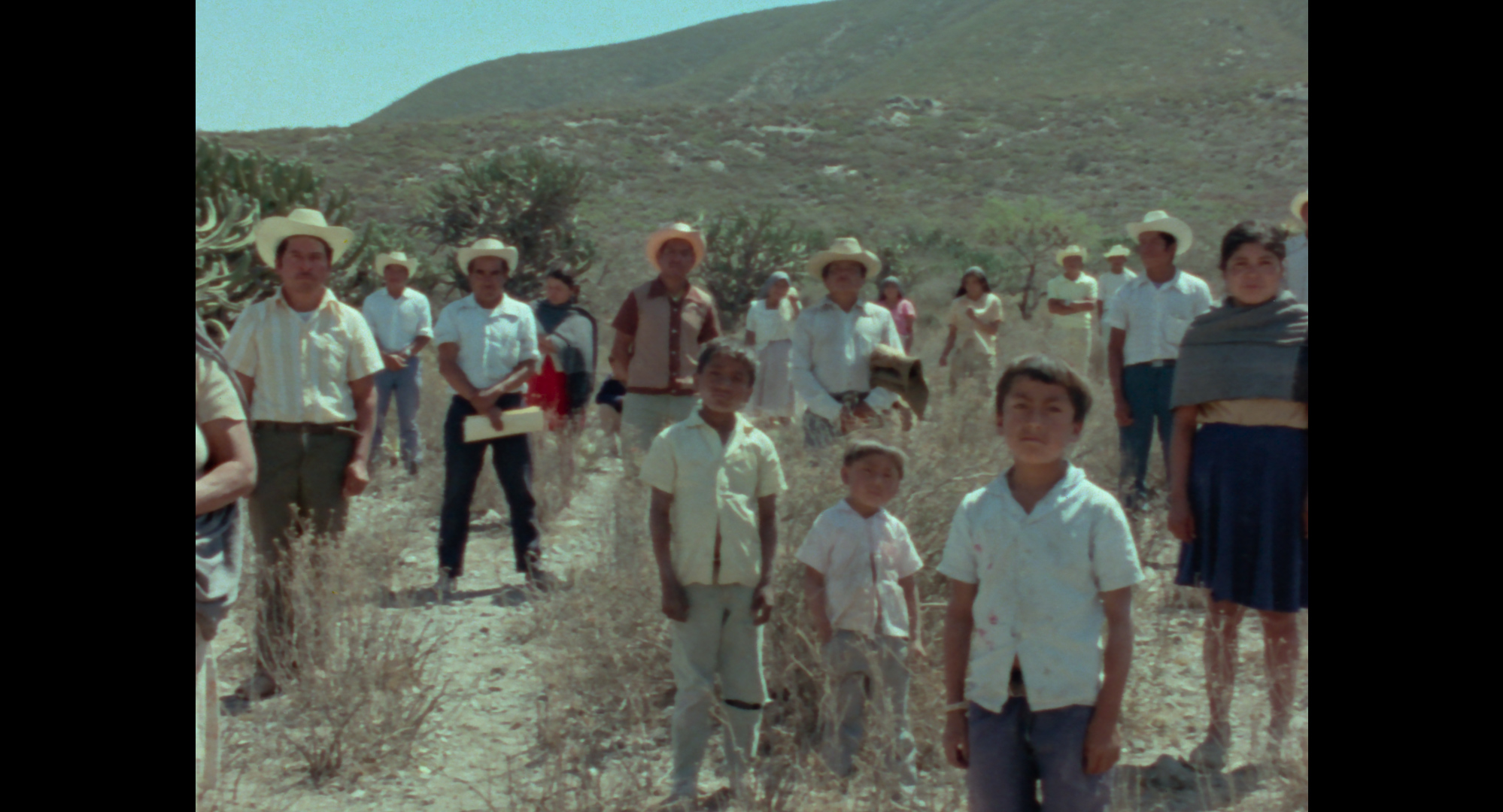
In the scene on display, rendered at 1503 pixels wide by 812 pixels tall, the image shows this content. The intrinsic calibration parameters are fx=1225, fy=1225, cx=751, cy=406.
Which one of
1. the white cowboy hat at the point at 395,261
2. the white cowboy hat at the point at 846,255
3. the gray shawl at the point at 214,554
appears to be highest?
the white cowboy hat at the point at 395,261

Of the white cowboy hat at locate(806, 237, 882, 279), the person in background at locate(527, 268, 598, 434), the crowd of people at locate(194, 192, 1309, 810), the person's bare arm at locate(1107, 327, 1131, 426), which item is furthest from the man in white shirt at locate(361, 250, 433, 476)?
the person's bare arm at locate(1107, 327, 1131, 426)

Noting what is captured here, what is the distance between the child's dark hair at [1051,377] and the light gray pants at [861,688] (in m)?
1.06

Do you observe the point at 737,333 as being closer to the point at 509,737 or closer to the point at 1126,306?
the point at 1126,306

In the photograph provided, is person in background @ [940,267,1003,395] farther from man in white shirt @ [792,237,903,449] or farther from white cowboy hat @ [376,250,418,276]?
man in white shirt @ [792,237,903,449]

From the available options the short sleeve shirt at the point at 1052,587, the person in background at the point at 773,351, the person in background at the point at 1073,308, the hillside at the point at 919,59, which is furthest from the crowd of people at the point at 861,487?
the hillside at the point at 919,59

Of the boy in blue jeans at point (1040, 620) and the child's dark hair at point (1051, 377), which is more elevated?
the child's dark hair at point (1051, 377)

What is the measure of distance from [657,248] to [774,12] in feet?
425

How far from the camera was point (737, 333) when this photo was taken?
18.8m

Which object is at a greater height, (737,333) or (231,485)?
(737,333)

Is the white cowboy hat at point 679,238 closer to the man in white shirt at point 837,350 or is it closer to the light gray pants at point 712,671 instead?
the man in white shirt at point 837,350

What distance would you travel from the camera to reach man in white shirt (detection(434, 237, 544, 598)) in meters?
6.25

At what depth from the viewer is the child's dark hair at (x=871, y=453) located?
12.3 feet

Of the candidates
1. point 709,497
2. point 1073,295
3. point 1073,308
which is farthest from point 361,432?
point 1073,295
